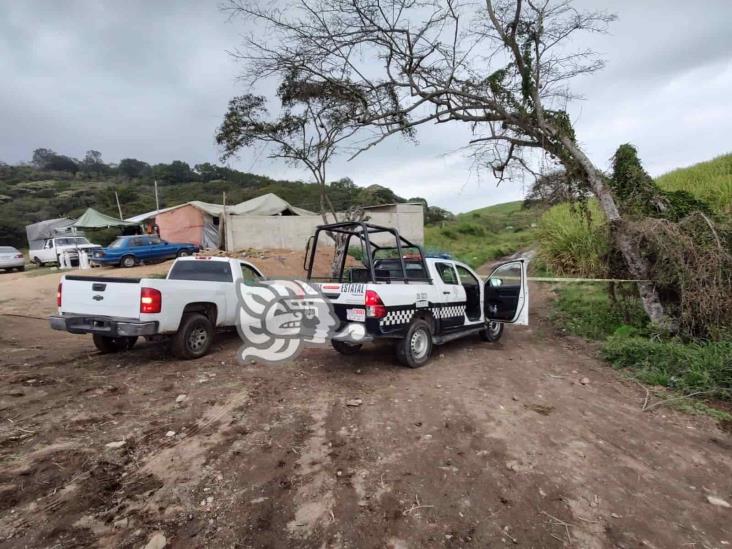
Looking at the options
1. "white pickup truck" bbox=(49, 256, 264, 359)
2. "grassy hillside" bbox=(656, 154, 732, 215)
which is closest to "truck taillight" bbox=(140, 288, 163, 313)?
"white pickup truck" bbox=(49, 256, 264, 359)

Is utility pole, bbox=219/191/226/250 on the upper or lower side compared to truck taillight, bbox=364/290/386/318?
upper

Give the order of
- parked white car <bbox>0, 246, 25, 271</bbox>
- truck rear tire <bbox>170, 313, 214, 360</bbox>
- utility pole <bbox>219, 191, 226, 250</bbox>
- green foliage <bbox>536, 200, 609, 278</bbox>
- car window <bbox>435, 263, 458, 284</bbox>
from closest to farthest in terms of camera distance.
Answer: truck rear tire <bbox>170, 313, 214, 360</bbox>, car window <bbox>435, 263, 458, 284</bbox>, green foliage <bbox>536, 200, 609, 278</bbox>, parked white car <bbox>0, 246, 25, 271</bbox>, utility pole <bbox>219, 191, 226, 250</bbox>

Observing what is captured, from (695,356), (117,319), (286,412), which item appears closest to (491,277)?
(695,356)

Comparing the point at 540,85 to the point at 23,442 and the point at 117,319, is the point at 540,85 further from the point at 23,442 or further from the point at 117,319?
the point at 23,442

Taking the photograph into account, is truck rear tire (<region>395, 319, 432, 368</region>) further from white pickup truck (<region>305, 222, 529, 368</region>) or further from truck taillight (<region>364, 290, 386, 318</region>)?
truck taillight (<region>364, 290, 386, 318</region>)

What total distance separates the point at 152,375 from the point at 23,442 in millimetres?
1988

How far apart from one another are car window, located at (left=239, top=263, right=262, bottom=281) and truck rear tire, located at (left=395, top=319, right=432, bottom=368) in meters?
3.33

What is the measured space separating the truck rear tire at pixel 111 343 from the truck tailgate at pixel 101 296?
34.4 inches

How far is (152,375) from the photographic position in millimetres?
5508

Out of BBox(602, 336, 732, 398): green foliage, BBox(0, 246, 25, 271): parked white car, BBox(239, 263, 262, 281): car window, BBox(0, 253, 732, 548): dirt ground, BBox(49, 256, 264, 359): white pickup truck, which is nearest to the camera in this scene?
BBox(0, 253, 732, 548): dirt ground

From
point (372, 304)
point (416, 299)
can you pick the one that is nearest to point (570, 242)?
point (416, 299)

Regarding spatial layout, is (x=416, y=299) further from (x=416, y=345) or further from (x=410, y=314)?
(x=416, y=345)

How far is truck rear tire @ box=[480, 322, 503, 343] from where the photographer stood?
7.51m

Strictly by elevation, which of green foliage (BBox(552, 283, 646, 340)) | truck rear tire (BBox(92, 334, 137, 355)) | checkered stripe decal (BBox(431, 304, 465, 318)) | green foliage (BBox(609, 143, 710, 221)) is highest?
green foliage (BBox(609, 143, 710, 221))
